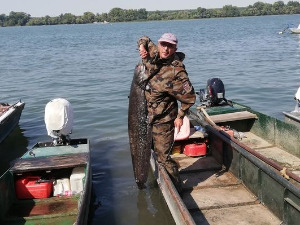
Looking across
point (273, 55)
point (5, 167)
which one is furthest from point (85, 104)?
point (273, 55)

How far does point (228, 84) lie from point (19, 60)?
20.6 m

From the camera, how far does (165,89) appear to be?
5906mm

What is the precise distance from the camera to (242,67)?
2511 cm

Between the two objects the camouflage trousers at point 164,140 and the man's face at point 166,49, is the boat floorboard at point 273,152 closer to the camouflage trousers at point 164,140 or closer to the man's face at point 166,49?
the camouflage trousers at point 164,140

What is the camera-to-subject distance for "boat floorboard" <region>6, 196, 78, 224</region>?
21.3 feet

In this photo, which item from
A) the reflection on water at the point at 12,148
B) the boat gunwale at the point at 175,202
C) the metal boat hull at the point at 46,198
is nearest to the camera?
the boat gunwale at the point at 175,202

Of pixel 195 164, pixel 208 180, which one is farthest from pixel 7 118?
pixel 208 180

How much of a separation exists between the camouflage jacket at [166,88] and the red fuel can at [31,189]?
94.5 inches

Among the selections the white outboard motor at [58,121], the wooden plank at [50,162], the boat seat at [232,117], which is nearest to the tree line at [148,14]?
the boat seat at [232,117]

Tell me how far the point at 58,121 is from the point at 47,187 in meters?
1.80

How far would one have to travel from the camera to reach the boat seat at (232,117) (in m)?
9.67

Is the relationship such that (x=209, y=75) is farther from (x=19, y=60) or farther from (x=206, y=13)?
(x=206, y=13)

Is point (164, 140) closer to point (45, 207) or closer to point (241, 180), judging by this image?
point (241, 180)

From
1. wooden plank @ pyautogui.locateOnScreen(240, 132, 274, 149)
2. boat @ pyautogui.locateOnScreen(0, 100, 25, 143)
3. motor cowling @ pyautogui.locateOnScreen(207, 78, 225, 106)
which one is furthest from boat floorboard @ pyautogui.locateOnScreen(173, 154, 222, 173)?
boat @ pyautogui.locateOnScreen(0, 100, 25, 143)
